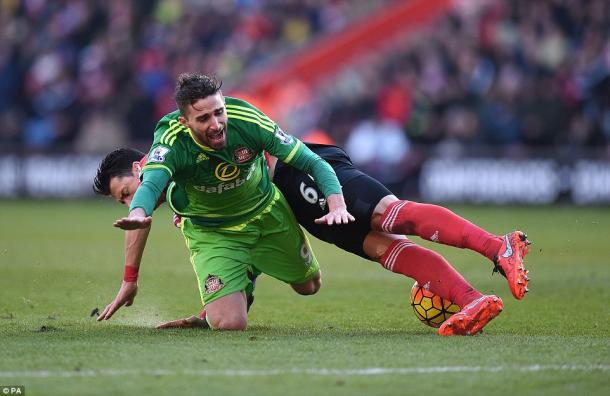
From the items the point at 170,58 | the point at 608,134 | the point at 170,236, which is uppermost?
the point at 170,58

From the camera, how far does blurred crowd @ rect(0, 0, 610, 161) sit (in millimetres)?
18750

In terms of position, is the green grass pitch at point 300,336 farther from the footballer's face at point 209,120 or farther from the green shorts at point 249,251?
the footballer's face at point 209,120

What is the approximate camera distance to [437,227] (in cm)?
673

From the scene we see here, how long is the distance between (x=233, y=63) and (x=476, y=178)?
5.37 m

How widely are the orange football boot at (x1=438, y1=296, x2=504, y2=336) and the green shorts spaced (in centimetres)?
138

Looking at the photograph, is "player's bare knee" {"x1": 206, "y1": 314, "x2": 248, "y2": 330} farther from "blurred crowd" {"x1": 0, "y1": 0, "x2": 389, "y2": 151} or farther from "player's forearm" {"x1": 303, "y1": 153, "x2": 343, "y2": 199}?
"blurred crowd" {"x1": 0, "y1": 0, "x2": 389, "y2": 151}

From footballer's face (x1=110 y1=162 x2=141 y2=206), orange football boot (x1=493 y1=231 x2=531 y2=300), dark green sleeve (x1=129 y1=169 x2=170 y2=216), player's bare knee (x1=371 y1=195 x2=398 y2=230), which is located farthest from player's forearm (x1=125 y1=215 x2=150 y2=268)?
orange football boot (x1=493 y1=231 x2=531 y2=300)

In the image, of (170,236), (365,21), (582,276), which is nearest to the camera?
(582,276)

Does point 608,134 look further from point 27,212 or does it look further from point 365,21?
point 27,212

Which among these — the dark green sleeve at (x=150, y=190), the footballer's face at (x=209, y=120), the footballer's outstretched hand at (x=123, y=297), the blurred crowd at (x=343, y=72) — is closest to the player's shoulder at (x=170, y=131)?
the footballer's face at (x=209, y=120)

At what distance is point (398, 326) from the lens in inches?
293

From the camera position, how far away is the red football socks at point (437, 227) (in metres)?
6.61

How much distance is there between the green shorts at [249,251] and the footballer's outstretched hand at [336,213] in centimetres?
90

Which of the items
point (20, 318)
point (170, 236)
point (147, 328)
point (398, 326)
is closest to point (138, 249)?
point (147, 328)
